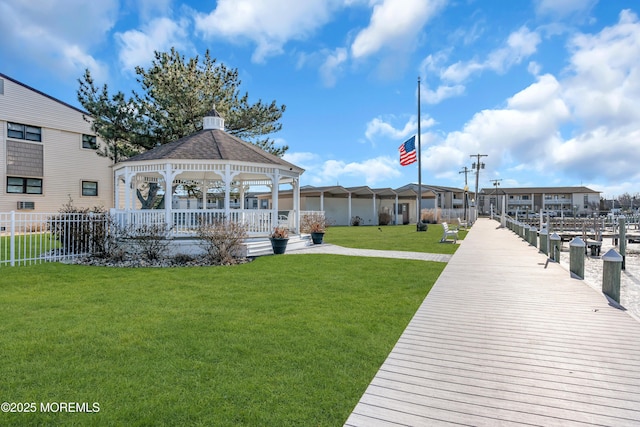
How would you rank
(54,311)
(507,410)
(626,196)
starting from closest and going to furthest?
(507,410) → (54,311) → (626,196)

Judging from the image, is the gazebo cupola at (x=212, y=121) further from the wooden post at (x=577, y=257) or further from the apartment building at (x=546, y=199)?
the apartment building at (x=546, y=199)

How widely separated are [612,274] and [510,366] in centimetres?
433

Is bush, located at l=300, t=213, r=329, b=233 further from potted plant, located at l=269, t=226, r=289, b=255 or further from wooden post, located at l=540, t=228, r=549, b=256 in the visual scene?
wooden post, located at l=540, t=228, r=549, b=256

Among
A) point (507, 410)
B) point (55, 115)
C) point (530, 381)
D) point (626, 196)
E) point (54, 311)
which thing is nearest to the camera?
point (507, 410)

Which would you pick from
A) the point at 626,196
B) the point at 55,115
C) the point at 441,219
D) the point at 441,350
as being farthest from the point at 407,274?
the point at 626,196

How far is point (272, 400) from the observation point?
3.20 metres

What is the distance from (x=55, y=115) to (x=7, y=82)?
2.93 metres

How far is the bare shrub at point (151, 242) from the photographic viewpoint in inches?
453

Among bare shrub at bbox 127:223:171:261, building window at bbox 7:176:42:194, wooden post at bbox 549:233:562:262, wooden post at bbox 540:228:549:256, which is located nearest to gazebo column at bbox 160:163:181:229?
bare shrub at bbox 127:223:171:261

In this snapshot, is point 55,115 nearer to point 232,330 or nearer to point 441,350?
point 232,330

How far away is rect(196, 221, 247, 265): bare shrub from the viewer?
37.5 ft

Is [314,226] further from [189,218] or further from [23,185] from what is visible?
[23,185]

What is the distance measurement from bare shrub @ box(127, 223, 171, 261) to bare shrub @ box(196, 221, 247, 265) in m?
1.20

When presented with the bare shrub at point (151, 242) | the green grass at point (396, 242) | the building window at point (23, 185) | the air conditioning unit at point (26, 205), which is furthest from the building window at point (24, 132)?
the green grass at point (396, 242)
